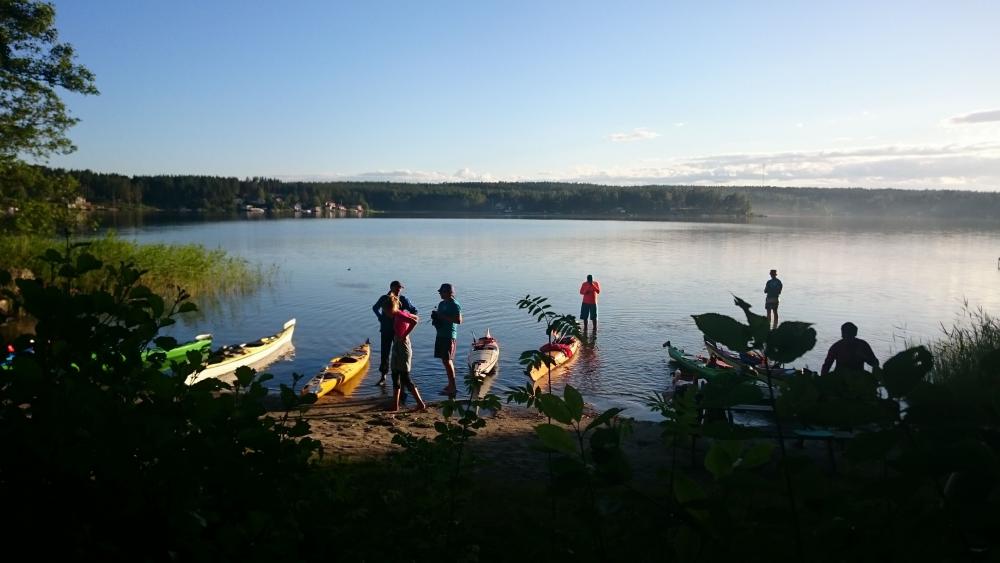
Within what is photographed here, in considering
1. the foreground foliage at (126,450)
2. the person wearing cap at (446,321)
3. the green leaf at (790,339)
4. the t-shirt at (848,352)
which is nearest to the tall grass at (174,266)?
the person wearing cap at (446,321)

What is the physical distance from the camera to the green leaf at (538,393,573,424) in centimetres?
158

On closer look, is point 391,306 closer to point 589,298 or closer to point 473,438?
point 473,438

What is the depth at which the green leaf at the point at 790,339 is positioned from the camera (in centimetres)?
138

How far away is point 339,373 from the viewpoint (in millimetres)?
14430

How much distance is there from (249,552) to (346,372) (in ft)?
43.6

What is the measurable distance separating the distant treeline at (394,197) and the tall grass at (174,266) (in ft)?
414

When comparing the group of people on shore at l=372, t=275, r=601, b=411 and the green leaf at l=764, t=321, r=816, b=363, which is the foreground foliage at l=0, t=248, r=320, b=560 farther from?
the group of people on shore at l=372, t=275, r=601, b=411

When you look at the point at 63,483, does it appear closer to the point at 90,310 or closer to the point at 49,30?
→ the point at 90,310

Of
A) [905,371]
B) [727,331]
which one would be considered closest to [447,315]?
[727,331]

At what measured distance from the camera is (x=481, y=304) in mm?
27188

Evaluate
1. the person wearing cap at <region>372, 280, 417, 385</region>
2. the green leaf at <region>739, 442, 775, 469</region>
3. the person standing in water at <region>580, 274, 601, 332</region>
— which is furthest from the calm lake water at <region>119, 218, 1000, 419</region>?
the green leaf at <region>739, 442, 775, 469</region>

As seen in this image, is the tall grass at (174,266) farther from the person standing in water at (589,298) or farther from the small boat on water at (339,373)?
the person standing in water at (589,298)

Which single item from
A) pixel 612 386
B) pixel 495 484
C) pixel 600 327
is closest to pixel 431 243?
pixel 600 327

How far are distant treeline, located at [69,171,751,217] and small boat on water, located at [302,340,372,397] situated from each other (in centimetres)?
14224
